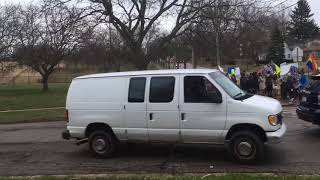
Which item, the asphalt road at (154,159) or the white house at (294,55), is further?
the white house at (294,55)

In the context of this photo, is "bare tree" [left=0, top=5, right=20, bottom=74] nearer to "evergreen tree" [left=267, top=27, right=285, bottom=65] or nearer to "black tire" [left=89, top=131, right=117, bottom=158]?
"black tire" [left=89, top=131, right=117, bottom=158]

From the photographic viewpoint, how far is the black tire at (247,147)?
9320 mm

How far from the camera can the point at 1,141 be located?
14492 mm

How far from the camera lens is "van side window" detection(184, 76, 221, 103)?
9.65 meters

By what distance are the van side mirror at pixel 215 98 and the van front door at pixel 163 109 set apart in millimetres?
706

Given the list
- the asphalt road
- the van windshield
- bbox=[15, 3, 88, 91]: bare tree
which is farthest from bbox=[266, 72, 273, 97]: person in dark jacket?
bbox=[15, 3, 88, 91]: bare tree

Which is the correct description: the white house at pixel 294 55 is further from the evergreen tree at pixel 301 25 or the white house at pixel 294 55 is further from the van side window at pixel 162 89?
the van side window at pixel 162 89

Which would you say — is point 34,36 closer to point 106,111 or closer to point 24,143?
point 24,143

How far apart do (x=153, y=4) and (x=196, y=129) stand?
63.7 feet

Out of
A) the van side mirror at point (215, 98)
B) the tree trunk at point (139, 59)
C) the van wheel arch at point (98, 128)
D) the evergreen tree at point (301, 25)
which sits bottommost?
the van wheel arch at point (98, 128)

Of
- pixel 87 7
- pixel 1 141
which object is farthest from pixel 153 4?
pixel 1 141

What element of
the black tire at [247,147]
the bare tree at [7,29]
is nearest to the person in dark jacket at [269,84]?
the black tire at [247,147]

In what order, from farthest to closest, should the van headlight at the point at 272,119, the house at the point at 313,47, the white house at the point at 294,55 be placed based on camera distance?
the house at the point at 313,47, the white house at the point at 294,55, the van headlight at the point at 272,119

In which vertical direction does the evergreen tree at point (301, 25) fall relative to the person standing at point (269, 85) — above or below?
above
